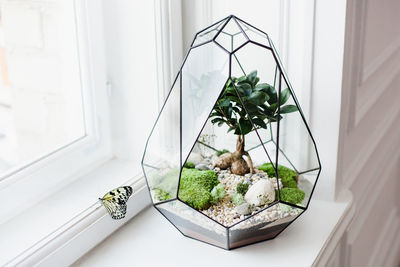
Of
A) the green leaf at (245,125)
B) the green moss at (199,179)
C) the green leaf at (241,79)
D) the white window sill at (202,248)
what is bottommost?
the white window sill at (202,248)

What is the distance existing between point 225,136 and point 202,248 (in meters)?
0.21

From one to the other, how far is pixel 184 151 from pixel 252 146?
205 mm

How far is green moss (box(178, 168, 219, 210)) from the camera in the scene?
0.90 meters

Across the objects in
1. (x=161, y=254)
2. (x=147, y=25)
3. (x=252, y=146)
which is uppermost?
(x=147, y=25)

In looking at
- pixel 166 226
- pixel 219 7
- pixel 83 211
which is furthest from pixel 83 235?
pixel 219 7

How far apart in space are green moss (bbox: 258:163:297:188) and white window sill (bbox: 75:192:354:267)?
11 cm

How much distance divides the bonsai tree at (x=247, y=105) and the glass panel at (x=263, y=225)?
142 millimetres

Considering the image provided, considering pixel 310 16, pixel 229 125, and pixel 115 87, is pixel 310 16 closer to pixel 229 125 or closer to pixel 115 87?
pixel 229 125

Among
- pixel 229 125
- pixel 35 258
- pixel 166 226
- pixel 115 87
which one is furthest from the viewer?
pixel 115 87

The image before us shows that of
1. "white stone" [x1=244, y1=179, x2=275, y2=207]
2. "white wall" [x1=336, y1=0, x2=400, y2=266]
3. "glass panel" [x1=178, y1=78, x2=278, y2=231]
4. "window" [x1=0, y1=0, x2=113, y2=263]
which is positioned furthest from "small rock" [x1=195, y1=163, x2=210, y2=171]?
"white wall" [x1=336, y1=0, x2=400, y2=266]

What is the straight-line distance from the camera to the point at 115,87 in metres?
1.16

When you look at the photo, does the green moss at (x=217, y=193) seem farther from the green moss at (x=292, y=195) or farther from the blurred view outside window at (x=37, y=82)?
the blurred view outside window at (x=37, y=82)

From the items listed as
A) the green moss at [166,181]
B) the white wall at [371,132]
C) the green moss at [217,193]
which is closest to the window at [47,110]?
the green moss at [166,181]

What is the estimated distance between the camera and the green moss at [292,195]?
93 cm
